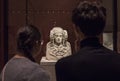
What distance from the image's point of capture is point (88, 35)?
1.79 meters

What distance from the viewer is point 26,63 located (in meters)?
2.39

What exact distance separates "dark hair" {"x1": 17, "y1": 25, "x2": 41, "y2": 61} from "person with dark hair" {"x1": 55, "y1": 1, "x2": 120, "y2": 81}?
2.26 feet

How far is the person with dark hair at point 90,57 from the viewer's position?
173 centimetres

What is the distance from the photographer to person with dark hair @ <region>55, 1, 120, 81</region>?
1.73 metres

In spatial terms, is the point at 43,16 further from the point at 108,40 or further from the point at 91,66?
the point at 91,66

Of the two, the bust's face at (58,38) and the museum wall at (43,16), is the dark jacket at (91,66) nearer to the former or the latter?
the bust's face at (58,38)

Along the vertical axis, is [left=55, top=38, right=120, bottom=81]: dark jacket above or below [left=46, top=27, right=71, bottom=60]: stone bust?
above

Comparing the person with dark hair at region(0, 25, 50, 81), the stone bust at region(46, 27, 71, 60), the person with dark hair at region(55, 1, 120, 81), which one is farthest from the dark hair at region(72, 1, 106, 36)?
the stone bust at region(46, 27, 71, 60)

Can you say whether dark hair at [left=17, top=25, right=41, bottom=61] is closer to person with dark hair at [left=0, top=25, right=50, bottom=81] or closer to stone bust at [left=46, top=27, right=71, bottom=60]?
person with dark hair at [left=0, top=25, right=50, bottom=81]

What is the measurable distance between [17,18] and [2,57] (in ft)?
2.48

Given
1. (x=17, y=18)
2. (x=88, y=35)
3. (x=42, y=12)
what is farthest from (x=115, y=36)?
(x=88, y=35)

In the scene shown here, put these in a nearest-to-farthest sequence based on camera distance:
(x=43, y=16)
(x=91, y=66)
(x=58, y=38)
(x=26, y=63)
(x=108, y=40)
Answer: (x=91, y=66) → (x=26, y=63) → (x=58, y=38) → (x=108, y=40) → (x=43, y=16)

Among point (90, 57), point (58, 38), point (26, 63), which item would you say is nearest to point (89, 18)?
point (90, 57)

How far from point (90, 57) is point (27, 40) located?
0.78 m
